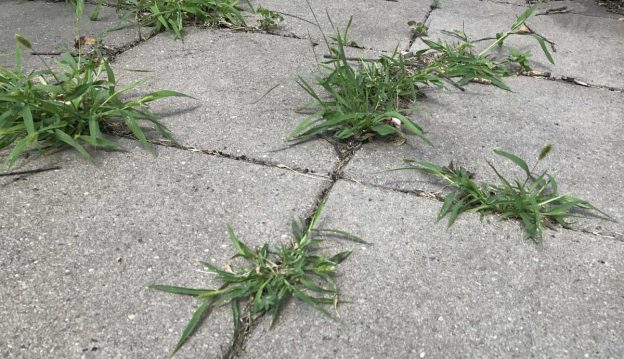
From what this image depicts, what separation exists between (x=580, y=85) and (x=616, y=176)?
736mm

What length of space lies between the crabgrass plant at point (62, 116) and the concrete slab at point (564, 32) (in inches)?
55.2

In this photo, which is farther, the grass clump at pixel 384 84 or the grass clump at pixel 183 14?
the grass clump at pixel 183 14

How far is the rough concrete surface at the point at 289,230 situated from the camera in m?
1.14

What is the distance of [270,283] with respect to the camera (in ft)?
4.05

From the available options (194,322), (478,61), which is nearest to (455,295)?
(194,322)

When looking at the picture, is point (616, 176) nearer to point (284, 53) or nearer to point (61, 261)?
point (284, 53)

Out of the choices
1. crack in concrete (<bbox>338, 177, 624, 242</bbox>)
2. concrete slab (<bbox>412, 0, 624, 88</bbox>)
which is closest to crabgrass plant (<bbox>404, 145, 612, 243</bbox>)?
crack in concrete (<bbox>338, 177, 624, 242</bbox>)

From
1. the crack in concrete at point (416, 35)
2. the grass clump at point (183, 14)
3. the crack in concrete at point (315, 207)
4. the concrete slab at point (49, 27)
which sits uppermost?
the crack in concrete at point (315, 207)

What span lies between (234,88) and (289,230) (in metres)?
0.87

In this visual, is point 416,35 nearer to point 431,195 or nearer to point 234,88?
point 234,88

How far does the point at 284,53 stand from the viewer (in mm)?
2455

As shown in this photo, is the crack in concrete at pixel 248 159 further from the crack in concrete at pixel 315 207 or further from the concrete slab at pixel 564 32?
the concrete slab at pixel 564 32

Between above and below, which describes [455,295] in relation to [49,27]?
above

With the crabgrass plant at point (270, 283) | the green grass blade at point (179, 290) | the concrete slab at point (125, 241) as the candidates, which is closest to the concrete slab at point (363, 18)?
the concrete slab at point (125, 241)
